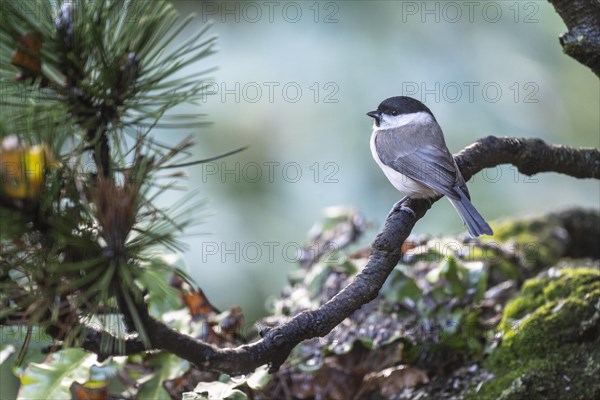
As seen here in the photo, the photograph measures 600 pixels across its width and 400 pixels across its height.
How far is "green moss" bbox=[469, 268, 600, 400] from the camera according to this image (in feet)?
8.27

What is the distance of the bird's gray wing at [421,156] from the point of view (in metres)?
2.94

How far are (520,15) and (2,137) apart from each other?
4740mm

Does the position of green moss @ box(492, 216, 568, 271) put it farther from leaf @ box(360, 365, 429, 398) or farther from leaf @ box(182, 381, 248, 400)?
leaf @ box(182, 381, 248, 400)

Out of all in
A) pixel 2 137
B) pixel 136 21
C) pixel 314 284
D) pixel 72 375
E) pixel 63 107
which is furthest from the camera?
pixel 314 284

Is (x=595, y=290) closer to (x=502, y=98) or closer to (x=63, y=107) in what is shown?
(x=63, y=107)

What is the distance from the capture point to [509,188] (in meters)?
5.45

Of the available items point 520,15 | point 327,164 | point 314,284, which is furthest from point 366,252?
point 520,15

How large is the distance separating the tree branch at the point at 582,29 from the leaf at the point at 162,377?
183 centimetres

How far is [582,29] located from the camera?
99.3 inches

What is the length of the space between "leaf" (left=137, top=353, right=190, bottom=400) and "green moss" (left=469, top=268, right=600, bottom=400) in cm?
110
